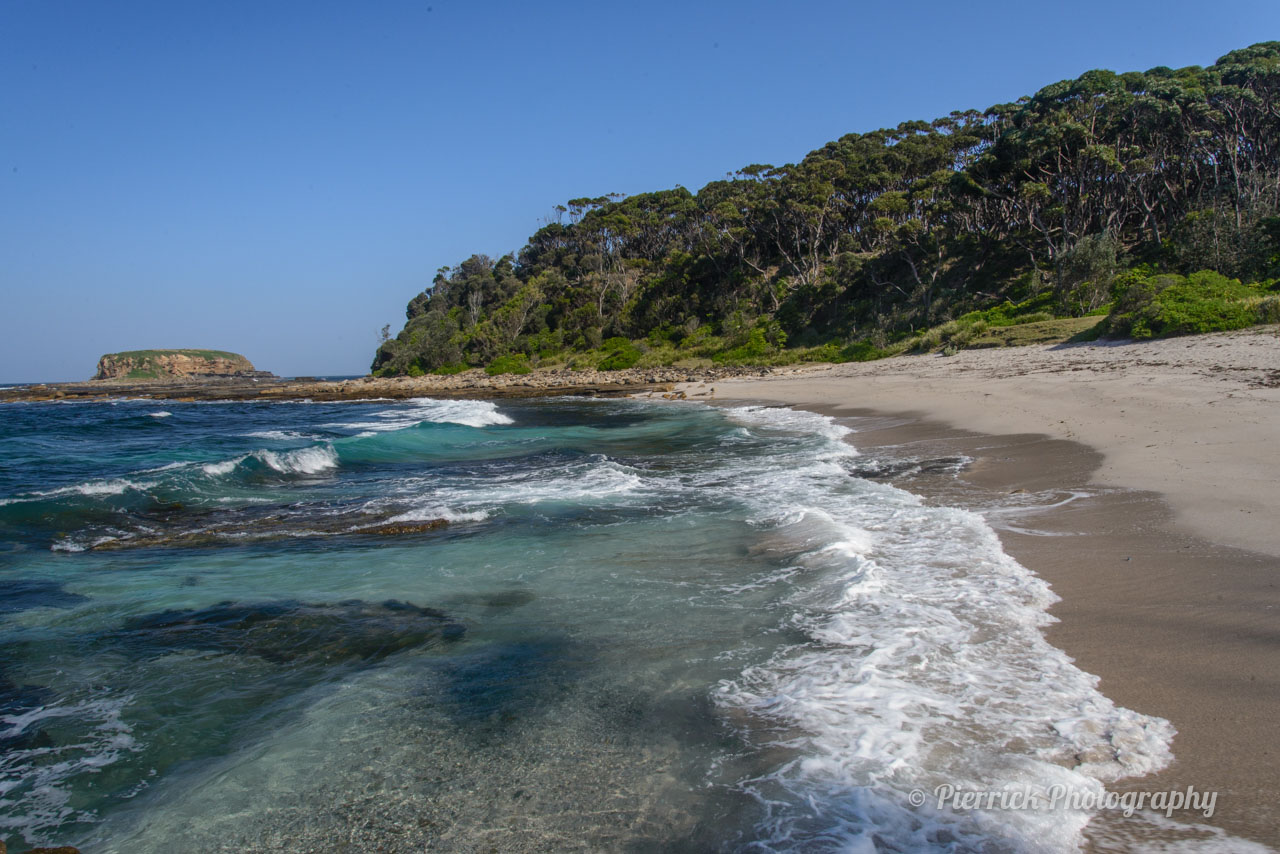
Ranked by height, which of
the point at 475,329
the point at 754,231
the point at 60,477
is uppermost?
the point at 754,231

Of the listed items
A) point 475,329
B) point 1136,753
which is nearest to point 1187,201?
point 1136,753

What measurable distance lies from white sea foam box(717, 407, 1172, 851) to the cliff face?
146203 millimetres

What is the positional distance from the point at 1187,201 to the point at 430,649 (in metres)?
40.5

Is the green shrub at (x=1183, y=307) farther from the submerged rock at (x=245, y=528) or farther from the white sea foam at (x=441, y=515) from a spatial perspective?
the submerged rock at (x=245, y=528)

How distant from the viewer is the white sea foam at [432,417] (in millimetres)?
22734

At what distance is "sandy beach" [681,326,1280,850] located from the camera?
9.90ft

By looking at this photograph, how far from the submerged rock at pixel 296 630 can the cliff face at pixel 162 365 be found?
142595mm

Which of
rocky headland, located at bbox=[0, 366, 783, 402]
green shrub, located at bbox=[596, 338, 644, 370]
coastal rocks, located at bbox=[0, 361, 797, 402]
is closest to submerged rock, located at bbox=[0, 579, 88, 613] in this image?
rocky headland, located at bbox=[0, 366, 783, 402]

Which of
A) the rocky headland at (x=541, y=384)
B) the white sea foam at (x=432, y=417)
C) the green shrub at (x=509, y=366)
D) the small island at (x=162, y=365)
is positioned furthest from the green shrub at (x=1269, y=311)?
the small island at (x=162, y=365)

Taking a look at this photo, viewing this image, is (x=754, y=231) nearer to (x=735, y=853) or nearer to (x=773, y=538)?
(x=773, y=538)

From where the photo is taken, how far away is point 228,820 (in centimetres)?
304

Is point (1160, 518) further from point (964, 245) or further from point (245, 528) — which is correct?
point (964, 245)

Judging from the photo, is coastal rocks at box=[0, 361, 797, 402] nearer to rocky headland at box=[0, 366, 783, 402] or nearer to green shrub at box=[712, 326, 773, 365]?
rocky headland at box=[0, 366, 783, 402]

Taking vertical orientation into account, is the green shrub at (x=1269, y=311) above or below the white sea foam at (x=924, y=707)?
above
